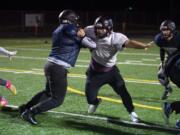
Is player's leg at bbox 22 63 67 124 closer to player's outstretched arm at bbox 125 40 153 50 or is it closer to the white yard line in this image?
the white yard line

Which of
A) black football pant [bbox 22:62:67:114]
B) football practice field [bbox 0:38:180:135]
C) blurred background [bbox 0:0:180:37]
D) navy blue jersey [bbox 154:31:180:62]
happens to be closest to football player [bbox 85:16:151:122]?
football practice field [bbox 0:38:180:135]

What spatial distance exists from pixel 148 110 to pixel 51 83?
2.36 metres

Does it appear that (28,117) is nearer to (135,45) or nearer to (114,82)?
(114,82)

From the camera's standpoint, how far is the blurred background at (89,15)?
38.8 metres

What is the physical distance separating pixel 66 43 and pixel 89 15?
35785 mm

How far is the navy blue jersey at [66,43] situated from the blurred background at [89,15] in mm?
28636

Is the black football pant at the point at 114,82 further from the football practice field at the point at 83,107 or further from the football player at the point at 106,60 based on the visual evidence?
the football practice field at the point at 83,107

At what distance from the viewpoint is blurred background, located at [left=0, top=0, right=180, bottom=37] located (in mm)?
38750

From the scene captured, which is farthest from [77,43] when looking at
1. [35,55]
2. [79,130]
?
[35,55]

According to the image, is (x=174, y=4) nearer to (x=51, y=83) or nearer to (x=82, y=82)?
(x=82, y=82)

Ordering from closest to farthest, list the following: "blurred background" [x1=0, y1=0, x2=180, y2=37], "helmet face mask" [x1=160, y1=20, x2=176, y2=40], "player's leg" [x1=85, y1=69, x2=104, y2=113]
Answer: "player's leg" [x1=85, y1=69, x2=104, y2=113]
"helmet face mask" [x1=160, y1=20, x2=176, y2=40]
"blurred background" [x1=0, y1=0, x2=180, y2=37]

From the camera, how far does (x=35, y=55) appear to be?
21.2 m

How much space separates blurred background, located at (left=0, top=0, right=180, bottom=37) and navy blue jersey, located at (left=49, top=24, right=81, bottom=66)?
94.0ft

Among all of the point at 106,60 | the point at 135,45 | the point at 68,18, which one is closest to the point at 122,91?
the point at 106,60
